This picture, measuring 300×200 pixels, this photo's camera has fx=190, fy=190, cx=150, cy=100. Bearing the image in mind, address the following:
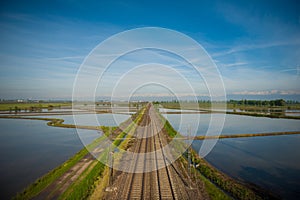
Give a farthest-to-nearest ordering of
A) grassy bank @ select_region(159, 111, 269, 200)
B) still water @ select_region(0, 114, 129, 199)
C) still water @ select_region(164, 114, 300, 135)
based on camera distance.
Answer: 1. still water @ select_region(164, 114, 300, 135)
2. still water @ select_region(0, 114, 129, 199)
3. grassy bank @ select_region(159, 111, 269, 200)

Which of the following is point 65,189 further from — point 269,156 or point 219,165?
point 269,156

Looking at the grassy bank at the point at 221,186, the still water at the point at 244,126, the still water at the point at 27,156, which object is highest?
the still water at the point at 244,126

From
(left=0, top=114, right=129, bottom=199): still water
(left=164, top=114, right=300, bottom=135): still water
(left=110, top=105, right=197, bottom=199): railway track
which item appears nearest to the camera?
(left=110, top=105, right=197, bottom=199): railway track

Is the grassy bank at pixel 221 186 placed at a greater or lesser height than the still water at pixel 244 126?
lesser

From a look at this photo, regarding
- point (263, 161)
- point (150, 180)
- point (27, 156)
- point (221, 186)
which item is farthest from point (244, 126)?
point (27, 156)

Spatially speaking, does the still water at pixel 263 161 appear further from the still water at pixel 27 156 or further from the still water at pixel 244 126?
the still water at pixel 27 156

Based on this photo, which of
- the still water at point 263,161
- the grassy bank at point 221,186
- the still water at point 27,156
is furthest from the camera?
the still water at point 27,156

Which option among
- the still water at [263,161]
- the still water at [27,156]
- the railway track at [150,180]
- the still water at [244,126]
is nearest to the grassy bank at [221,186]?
the still water at [263,161]

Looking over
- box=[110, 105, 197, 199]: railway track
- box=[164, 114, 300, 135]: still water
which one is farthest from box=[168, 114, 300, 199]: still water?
box=[164, 114, 300, 135]: still water

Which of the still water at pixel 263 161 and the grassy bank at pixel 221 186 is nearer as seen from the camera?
the grassy bank at pixel 221 186

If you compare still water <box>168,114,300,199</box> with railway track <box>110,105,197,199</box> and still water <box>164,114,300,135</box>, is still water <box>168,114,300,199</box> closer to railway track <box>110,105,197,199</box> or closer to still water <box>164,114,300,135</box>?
railway track <box>110,105,197,199</box>

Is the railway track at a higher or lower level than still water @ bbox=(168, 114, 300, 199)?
higher
